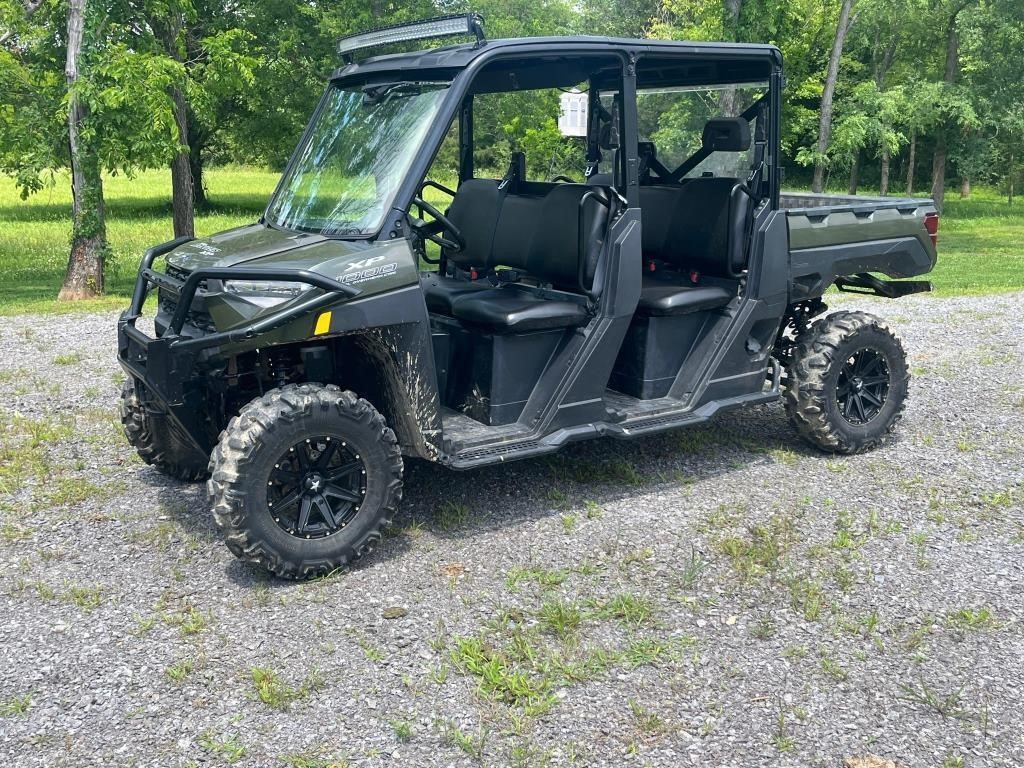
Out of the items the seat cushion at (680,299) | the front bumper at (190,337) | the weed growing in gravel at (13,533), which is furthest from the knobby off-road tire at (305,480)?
the seat cushion at (680,299)

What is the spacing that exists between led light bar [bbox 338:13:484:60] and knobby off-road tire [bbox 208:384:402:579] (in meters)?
1.79

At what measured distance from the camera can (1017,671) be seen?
13.0 feet

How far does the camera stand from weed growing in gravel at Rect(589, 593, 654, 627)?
4.34 meters

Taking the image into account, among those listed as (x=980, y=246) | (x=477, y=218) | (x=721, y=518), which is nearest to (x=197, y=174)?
(x=980, y=246)

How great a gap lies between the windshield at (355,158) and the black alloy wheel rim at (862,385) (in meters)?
3.17

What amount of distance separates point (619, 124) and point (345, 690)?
3.22m

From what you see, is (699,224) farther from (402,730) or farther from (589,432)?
(402,730)

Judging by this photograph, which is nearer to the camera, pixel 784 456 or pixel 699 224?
pixel 699 224

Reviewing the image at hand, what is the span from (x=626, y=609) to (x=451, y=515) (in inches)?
53.5

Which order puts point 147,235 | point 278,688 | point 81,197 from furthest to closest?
point 147,235 → point 81,197 → point 278,688

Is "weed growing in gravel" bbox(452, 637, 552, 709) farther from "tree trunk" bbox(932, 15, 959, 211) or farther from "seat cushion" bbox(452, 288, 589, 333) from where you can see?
"tree trunk" bbox(932, 15, 959, 211)

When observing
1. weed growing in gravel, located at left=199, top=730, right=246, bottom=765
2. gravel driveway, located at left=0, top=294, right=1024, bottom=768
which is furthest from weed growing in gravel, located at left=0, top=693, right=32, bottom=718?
weed growing in gravel, located at left=199, top=730, right=246, bottom=765

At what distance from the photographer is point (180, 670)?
392 centimetres

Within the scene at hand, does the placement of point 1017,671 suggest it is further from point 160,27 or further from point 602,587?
point 160,27
